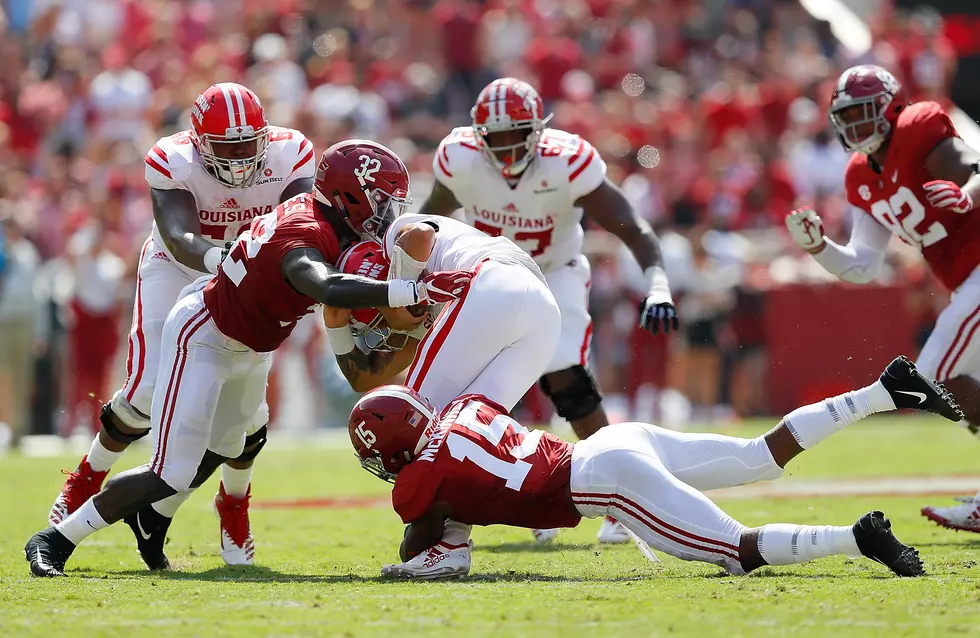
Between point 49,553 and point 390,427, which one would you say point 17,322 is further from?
point 390,427

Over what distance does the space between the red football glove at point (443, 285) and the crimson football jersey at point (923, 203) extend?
2756mm

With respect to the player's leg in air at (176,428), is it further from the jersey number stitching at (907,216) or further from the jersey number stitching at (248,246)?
the jersey number stitching at (907,216)

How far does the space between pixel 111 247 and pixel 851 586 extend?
9898 millimetres

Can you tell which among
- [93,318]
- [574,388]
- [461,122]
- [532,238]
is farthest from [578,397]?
[461,122]

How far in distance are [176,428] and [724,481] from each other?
2114 millimetres

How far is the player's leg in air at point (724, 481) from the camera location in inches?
191

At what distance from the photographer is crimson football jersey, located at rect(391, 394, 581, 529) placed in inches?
195

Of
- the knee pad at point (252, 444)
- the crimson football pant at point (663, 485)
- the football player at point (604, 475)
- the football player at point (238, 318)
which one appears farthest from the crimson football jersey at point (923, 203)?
the knee pad at point (252, 444)

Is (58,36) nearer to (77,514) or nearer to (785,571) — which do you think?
(77,514)

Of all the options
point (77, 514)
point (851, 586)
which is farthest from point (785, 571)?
point (77, 514)

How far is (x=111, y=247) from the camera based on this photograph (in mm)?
13352

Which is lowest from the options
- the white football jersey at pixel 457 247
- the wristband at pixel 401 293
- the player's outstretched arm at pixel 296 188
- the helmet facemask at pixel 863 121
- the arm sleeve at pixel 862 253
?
the arm sleeve at pixel 862 253

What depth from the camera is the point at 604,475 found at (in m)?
4.93

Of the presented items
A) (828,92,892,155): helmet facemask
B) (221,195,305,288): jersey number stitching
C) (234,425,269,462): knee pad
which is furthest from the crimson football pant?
(828,92,892,155): helmet facemask
